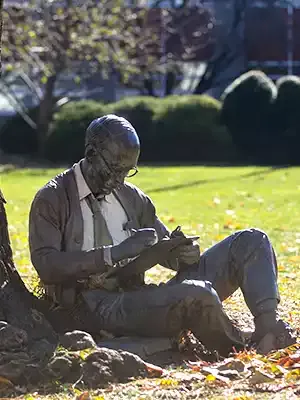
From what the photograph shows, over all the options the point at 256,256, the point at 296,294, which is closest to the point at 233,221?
the point at 296,294

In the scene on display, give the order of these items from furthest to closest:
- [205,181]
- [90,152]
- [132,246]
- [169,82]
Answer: [169,82] → [205,181] → [90,152] → [132,246]

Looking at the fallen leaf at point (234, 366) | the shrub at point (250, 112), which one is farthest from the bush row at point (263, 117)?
the fallen leaf at point (234, 366)

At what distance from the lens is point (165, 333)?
5.64 meters

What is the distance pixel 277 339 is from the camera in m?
5.57

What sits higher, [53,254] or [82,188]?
[82,188]

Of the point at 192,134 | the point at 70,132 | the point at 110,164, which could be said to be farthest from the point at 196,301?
the point at 192,134

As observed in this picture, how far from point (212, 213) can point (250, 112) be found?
427 inches

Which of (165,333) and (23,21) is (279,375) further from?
Answer: (23,21)

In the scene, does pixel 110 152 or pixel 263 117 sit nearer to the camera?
pixel 110 152

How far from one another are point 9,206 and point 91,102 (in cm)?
1028

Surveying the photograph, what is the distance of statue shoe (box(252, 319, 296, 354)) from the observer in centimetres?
554

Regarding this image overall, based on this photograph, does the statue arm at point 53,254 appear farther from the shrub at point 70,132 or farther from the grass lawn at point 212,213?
the shrub at point 70,132

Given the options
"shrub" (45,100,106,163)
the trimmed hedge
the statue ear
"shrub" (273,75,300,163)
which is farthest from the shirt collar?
the trimmed hedge

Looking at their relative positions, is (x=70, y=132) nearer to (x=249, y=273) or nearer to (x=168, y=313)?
(x=249, y=273)
